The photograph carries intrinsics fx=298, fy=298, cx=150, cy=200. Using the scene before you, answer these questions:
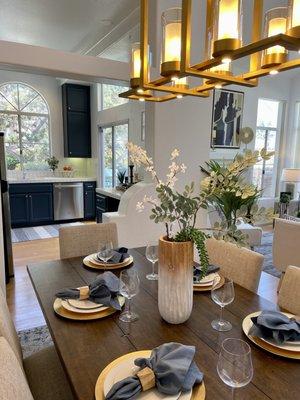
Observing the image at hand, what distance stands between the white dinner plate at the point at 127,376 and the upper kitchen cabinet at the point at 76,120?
6201 millimetres

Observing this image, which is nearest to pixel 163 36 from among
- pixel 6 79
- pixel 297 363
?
pixel 297 363

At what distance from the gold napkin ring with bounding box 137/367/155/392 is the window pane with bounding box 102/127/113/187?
574cm

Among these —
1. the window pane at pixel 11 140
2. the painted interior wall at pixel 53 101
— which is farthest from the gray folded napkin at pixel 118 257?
the painted interior wall at pixel 53 101

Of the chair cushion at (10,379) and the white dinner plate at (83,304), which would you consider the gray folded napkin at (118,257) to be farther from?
the chair cushion at (10,379)

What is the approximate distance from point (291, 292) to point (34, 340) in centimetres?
198

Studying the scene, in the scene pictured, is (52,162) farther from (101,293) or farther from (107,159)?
(101,293)

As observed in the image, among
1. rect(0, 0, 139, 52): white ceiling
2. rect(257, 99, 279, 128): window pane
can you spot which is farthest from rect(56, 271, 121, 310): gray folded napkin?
rect(257, 99, 279, 128): window pane

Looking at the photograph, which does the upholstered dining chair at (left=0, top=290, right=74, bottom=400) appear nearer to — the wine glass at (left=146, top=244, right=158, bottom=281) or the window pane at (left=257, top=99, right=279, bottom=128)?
the wine glass at (left=146, top=244, right=158, bottom=281)

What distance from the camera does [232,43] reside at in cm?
107

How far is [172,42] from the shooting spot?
1369 millimetres

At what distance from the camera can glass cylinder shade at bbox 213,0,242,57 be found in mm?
1076

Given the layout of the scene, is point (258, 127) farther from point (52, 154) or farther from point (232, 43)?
point (232, 43)

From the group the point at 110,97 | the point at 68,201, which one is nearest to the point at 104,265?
the point at 68,201

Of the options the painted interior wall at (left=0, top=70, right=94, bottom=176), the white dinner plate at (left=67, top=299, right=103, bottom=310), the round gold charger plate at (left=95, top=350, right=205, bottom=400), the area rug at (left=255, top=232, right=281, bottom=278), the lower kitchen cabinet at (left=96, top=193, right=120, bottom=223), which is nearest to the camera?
the round gold charger plate at (left=95, top=350, right=205, bottom=400)
